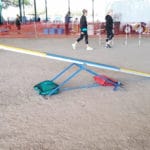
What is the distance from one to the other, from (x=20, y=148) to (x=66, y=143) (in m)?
0.56

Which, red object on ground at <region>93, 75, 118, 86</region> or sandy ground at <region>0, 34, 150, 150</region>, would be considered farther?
red object on ground at <region>93, 75, 118, 86</region>

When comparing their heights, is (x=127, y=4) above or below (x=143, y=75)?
above

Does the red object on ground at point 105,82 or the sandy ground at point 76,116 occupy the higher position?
the red object on ground at point 105,82

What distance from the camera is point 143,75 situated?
6152 mm

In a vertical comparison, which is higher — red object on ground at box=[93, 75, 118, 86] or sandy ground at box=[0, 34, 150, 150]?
red object on ground at box=[93, 75, 118, 86]

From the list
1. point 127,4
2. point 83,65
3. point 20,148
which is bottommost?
point 20,148

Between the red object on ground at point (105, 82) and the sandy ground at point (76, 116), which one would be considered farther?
the red object on ground at point (105, 82)

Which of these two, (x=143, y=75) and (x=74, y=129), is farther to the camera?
(x=143, y=75)

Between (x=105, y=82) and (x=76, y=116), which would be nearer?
(x=76, y=116)

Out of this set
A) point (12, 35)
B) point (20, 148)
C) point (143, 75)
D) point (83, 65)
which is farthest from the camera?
A: point (12, 35)

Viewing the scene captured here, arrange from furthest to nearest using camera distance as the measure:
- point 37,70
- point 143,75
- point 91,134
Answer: point 37,70
point 143,75
point 91,134

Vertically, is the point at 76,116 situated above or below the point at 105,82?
below

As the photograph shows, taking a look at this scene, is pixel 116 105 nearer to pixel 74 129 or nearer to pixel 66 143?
pixel 74 129

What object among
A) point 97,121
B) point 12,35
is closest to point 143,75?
point 97,121
